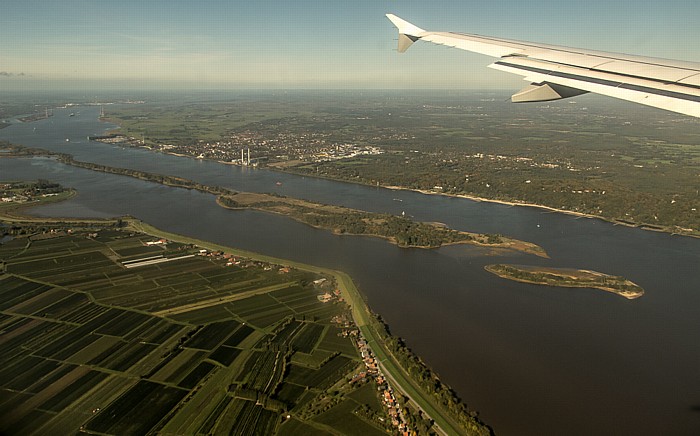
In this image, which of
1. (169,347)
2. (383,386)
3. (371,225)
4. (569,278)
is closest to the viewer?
(383,386)

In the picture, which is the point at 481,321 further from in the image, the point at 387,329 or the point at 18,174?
the point at 18,174

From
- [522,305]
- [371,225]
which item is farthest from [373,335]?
[371,225]

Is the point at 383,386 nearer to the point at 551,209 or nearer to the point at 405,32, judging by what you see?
the point at 405,32

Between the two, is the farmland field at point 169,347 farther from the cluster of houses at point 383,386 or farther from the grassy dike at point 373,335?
the grassy dike at point 373,335

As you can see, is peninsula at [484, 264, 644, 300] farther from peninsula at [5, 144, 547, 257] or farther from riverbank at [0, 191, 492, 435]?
riverbank at [0, 191, 492, 435]

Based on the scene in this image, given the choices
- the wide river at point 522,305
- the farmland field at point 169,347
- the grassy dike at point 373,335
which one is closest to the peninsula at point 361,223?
the wide river at point 522,305

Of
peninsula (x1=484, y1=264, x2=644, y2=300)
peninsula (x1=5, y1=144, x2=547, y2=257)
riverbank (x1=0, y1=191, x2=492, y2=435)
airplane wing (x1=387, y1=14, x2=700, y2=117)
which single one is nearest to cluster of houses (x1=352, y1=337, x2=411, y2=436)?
riverbank (x1=0, y1=191, x2=492, y2=435)
